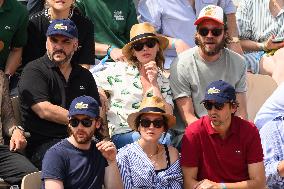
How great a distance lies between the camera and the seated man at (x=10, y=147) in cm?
649

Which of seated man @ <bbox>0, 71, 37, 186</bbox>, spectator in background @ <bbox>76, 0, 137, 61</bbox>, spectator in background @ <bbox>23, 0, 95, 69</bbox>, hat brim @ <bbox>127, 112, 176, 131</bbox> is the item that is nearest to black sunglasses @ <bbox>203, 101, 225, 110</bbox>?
hat brim @ <bbox>127, 112, 176, 131</bbox>

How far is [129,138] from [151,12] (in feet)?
5.57

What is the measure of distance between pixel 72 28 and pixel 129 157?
1279 millimetres

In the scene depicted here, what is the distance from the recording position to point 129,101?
7.36 meters

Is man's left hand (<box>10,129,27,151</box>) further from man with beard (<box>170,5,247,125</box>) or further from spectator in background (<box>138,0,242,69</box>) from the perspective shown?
spectator in background (<box>138,0,242,69</box>)

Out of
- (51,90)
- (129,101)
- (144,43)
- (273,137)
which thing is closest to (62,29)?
(51,90)

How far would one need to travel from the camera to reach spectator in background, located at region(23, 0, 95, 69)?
7.60 meters

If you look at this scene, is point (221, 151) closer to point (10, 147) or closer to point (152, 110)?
point (152, 110)

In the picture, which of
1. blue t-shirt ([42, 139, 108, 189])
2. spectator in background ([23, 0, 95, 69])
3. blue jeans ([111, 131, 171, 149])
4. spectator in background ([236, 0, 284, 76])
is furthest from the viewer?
spectator in background ([236, 0, 284, 76])

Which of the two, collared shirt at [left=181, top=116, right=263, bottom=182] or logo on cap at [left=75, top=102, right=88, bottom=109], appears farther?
collared shirt at [left=181, top=116, right=263, bottom=182]

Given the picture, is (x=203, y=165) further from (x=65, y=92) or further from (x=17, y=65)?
(x=17, y=65)

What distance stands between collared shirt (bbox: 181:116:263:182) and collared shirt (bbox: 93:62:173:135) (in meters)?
0.81

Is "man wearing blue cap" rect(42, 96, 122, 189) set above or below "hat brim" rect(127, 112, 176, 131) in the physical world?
below

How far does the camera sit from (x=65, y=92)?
6918 mm
